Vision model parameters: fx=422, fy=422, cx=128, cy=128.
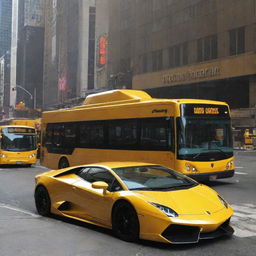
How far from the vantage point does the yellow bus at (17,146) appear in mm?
21625

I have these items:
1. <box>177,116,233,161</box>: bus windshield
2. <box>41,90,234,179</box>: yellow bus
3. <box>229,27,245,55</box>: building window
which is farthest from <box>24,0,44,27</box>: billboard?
<box>177,116,233,161</box>: bus windshield

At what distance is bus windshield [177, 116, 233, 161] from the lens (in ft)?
39.9

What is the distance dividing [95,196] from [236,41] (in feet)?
137

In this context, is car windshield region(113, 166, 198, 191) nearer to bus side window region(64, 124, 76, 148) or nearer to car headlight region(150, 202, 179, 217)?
car headlight region(150, 202, 179, 217)

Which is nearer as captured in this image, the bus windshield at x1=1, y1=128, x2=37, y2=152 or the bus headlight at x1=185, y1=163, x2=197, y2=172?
the bus headlight at x1=185, y1=163, x2=197, y2=172

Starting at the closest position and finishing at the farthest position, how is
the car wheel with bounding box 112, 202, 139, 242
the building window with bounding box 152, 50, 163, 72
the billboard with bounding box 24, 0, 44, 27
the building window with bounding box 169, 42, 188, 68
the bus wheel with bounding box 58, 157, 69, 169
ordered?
1. the car wheel with bounding box 112, 202, 139, 242
2. the bus wheel with bounding box 58, 157, 69, 169
3. the building window with bounding box 169, 42, 188, 68
4. the building window with bounding box 152, 50, 163, 72
5. the billboard with bounding box 24, 0, 44, 27

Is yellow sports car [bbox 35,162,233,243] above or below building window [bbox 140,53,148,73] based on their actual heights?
below

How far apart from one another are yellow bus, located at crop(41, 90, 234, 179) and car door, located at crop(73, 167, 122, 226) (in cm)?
494

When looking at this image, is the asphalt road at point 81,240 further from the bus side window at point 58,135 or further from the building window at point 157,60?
the building window at point 157,60

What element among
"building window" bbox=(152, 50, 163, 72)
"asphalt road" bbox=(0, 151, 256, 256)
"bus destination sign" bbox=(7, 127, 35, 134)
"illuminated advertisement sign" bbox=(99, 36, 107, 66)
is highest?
"illuminated advertisement sign" bbox=(99, 36, 107, 66)

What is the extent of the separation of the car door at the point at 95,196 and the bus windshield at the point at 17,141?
49.6 ft

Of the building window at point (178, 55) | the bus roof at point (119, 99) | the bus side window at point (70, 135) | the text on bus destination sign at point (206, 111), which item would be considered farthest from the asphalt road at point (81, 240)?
the building window at point (178, 55)

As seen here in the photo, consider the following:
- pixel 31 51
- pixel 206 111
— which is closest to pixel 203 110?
pixel 206 111

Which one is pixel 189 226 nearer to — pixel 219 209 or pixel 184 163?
pixel 219 209
